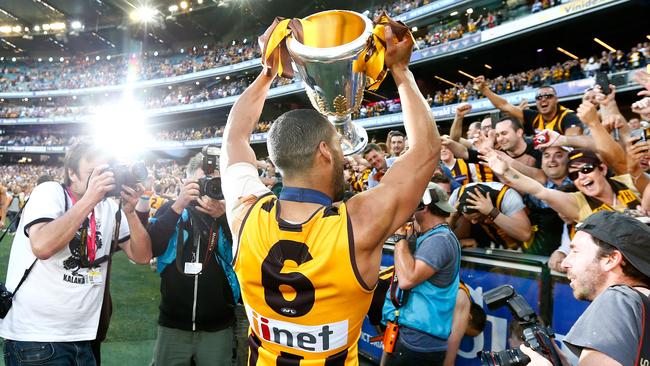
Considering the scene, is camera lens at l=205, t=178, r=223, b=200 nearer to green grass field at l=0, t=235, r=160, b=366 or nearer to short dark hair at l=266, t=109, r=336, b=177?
short dark hair at l=266, t=109, r=336, b=177

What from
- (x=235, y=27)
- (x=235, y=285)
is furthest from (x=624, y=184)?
(x=235, y=27)

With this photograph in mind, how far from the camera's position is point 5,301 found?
2.07 metres

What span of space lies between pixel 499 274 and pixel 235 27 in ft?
119

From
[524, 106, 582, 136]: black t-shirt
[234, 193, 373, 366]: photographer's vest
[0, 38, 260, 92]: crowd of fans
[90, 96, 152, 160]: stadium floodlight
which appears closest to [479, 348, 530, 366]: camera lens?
[234, 193, 373, 366]: photographer's vest

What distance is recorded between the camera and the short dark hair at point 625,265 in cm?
157

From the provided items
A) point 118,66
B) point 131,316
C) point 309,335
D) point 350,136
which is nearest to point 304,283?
point 309,335

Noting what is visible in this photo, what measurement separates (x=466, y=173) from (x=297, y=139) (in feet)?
11.7

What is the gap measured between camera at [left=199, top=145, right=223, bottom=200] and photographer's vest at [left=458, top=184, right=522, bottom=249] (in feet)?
6.34

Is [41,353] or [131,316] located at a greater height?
[41,353]

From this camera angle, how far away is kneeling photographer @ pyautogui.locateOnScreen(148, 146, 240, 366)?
260 centimetres

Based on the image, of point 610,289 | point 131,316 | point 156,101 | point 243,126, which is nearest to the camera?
point 610,289

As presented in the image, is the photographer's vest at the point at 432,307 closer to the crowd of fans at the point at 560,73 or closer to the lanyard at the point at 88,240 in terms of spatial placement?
the lanyard at the point at 88,240

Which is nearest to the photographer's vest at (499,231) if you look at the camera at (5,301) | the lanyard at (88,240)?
the lanyard at (88,240)

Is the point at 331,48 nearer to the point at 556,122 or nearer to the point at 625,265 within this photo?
the point at 625,265
